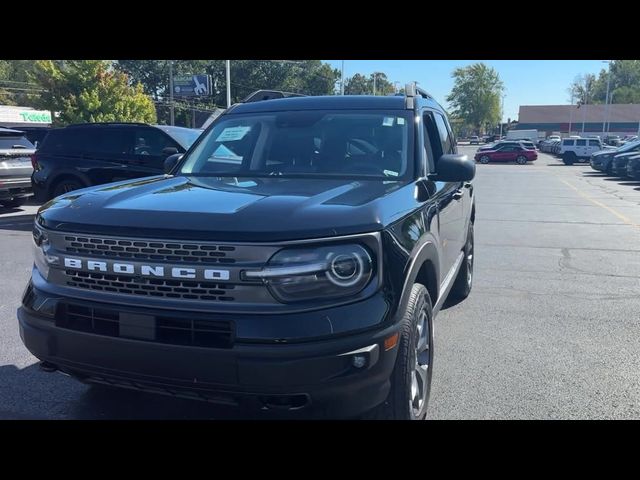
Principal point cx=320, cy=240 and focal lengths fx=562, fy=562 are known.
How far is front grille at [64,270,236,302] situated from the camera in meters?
2.51

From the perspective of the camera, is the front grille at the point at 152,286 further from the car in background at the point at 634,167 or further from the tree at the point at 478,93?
the tree at the point at 478,93

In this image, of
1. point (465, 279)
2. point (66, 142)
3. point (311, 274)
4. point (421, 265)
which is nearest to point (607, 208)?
point (465, 279)

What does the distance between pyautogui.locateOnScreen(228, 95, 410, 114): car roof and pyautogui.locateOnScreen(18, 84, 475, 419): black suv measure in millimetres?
1167

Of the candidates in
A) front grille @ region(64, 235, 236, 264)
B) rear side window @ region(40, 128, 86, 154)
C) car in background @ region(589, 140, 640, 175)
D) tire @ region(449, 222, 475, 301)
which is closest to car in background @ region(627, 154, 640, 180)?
car in background @ region(589, 140, 640, 175)

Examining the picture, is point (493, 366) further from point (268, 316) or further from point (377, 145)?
point (268, 316)

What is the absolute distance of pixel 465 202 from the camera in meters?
5.36

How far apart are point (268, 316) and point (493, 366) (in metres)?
2.42

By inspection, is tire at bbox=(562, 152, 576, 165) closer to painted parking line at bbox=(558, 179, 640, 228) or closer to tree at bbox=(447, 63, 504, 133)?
painted parking line at bbox=(558, 179, 640, 228)

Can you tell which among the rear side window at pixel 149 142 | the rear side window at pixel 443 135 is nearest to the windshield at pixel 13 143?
the rear side window at pixel 149 142

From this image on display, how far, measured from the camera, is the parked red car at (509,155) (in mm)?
38156

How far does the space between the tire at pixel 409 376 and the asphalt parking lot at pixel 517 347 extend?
1.41ft

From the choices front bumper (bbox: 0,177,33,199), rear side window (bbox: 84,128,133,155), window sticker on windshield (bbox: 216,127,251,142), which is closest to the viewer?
window sticker on windshield (bbox: 216,127,251,142)
